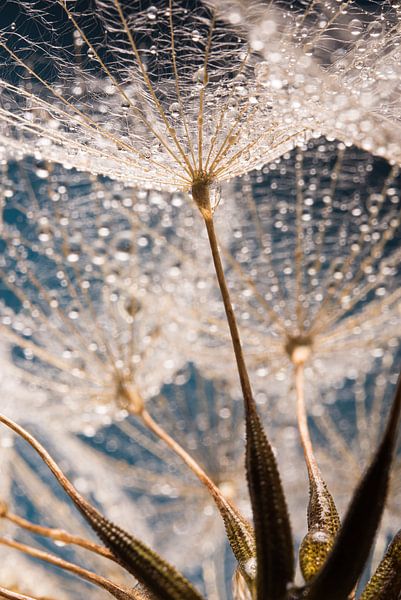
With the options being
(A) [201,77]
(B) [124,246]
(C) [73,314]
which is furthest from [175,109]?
(C) [73,314]

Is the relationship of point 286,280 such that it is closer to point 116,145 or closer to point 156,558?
point 116,145

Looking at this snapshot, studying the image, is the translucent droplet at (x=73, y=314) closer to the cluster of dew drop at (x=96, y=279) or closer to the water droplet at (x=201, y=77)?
the cluster of dew drop at (x=96, y=279)

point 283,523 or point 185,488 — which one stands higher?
point 185,488

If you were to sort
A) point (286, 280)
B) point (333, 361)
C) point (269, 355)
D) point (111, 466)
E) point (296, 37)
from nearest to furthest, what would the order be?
point (296, 37), point (269, 355), point (286, 280), point (333, 361), point (111, 466)

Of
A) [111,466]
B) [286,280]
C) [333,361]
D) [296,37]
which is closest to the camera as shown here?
[296,37]

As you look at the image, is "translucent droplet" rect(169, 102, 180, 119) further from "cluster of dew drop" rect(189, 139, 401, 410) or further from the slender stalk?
"cluster of dew drop" rect(189, 139, 401, 410)

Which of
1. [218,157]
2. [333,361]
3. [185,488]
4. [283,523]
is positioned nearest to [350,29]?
[218,157]


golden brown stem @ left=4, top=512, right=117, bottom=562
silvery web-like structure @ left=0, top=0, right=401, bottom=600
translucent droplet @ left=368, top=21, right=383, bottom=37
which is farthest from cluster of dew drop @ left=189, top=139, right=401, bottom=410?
golden brown stem @ left=4, top=512, right=117, bottom=562

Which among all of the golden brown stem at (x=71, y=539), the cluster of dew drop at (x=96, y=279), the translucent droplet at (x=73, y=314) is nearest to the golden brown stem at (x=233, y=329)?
the golden brown stem at (x=71, y=539)
